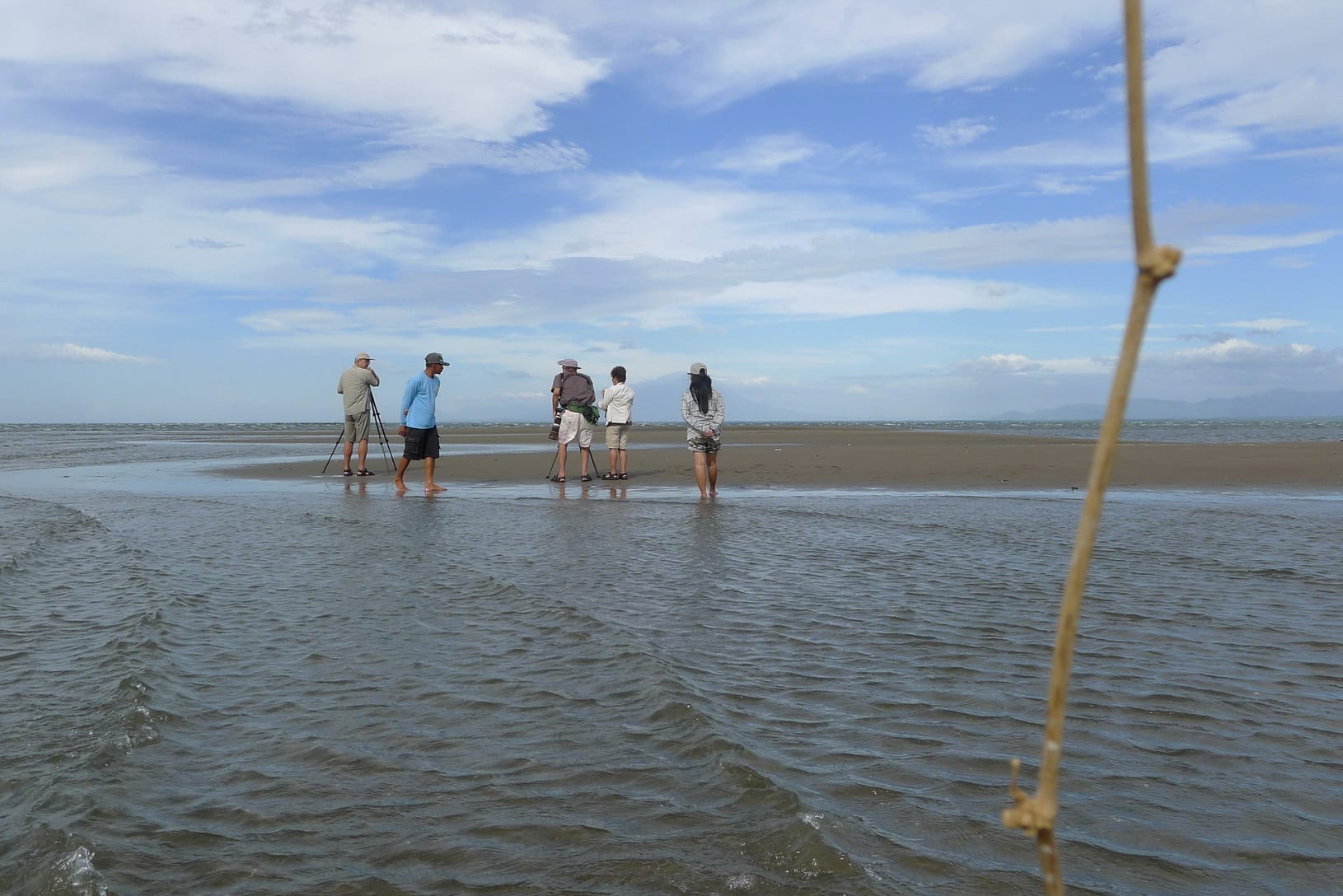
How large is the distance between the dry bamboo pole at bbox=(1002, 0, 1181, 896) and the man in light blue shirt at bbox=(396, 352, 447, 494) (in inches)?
591

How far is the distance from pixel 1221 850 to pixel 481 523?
9.58m

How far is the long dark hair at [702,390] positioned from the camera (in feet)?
47.6

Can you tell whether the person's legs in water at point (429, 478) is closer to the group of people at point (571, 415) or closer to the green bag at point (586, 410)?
the group of people at point (571, 415)

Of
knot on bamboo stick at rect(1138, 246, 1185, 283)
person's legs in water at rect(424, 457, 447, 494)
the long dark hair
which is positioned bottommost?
person's legs in water at rect(424, 457, 447, 494)

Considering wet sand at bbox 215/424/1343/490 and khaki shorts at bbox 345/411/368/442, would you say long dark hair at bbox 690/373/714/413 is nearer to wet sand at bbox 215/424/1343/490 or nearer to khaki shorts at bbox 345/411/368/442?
wet sand at bbox 215/424/1343/490

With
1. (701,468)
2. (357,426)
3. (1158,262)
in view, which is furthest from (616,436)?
(1158,262)

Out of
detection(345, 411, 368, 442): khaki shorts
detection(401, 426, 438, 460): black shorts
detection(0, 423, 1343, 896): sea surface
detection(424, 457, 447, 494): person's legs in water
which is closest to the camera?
detection(0, 423, 1343, 896): sea surface

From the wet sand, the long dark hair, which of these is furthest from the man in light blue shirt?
the long dark hair

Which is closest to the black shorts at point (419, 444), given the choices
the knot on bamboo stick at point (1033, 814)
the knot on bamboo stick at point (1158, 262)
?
the knot on bamboo stick at point (1033, 814)

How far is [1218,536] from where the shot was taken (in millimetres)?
10172

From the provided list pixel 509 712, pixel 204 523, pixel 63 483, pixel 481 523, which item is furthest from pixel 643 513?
pixel 63 483

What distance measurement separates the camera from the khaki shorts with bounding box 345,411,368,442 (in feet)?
60.2

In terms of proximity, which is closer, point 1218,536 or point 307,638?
point 307,638

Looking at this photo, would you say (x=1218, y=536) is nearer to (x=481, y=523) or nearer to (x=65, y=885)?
(x=481, y=523)
